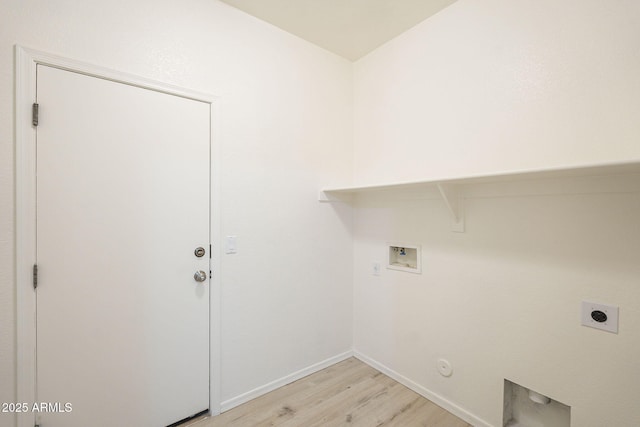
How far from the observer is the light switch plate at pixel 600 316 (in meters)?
1.21

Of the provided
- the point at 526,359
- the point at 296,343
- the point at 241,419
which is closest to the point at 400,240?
the point at 526,359

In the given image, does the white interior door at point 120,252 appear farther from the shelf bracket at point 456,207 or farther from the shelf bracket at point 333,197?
the shelf bracket at point 456,207

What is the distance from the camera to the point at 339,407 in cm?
181

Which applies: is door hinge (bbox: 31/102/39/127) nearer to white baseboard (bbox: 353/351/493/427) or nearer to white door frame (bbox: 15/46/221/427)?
white door frame (bbox: 15/46/221/427)

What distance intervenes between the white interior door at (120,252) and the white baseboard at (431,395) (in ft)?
4.31

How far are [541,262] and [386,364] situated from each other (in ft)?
4.54

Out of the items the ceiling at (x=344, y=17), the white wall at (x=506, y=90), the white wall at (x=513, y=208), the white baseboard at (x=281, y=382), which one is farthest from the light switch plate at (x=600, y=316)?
the ceiling at (x=344, y=17)

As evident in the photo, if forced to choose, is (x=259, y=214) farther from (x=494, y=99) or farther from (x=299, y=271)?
(x=494, y=99)

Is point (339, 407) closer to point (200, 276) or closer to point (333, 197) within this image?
point (200, 276)

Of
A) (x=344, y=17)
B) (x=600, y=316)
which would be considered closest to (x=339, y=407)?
(x=600, y=316)

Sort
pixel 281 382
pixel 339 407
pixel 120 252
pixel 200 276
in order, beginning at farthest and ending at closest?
pixel 281 382 < pixel 339 407 < pixel 200 276 < pixel 120 252

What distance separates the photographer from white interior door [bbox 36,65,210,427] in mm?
1312

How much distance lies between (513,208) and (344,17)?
1.68 meters

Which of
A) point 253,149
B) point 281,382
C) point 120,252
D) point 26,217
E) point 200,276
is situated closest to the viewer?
point 26,217
